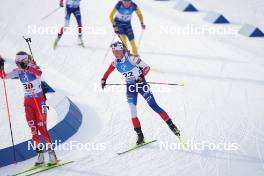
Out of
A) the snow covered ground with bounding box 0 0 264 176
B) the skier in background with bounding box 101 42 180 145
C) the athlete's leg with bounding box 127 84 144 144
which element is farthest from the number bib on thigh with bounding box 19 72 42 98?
the athlete's leg with bounding box 127 84 144 144

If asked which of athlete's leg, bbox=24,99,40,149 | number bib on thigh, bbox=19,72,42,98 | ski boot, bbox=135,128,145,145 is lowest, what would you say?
ski boot, bbox=135,128,145,145

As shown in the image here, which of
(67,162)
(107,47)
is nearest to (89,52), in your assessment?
(107,47)

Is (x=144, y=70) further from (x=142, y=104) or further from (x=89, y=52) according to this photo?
(x=89, y=52)

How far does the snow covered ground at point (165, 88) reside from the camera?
7.90 m

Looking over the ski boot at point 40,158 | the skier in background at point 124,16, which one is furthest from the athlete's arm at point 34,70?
the skier in background at point 124,16

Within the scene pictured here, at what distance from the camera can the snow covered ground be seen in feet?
25.9

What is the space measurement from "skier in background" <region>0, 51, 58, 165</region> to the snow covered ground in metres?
0.60

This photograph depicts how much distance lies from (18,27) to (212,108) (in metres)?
7.96

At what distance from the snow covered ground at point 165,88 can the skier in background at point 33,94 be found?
23.5 inches

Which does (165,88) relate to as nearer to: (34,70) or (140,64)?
(140,64)

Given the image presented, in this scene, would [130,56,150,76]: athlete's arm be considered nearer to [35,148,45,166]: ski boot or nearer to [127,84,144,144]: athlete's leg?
[127,84,144,144]: athlete's leg

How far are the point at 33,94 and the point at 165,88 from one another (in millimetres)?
3827

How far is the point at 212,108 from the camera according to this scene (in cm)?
969

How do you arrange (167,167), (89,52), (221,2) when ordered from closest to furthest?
1. (167,167)
2. (89,52)
3. (221,2)
